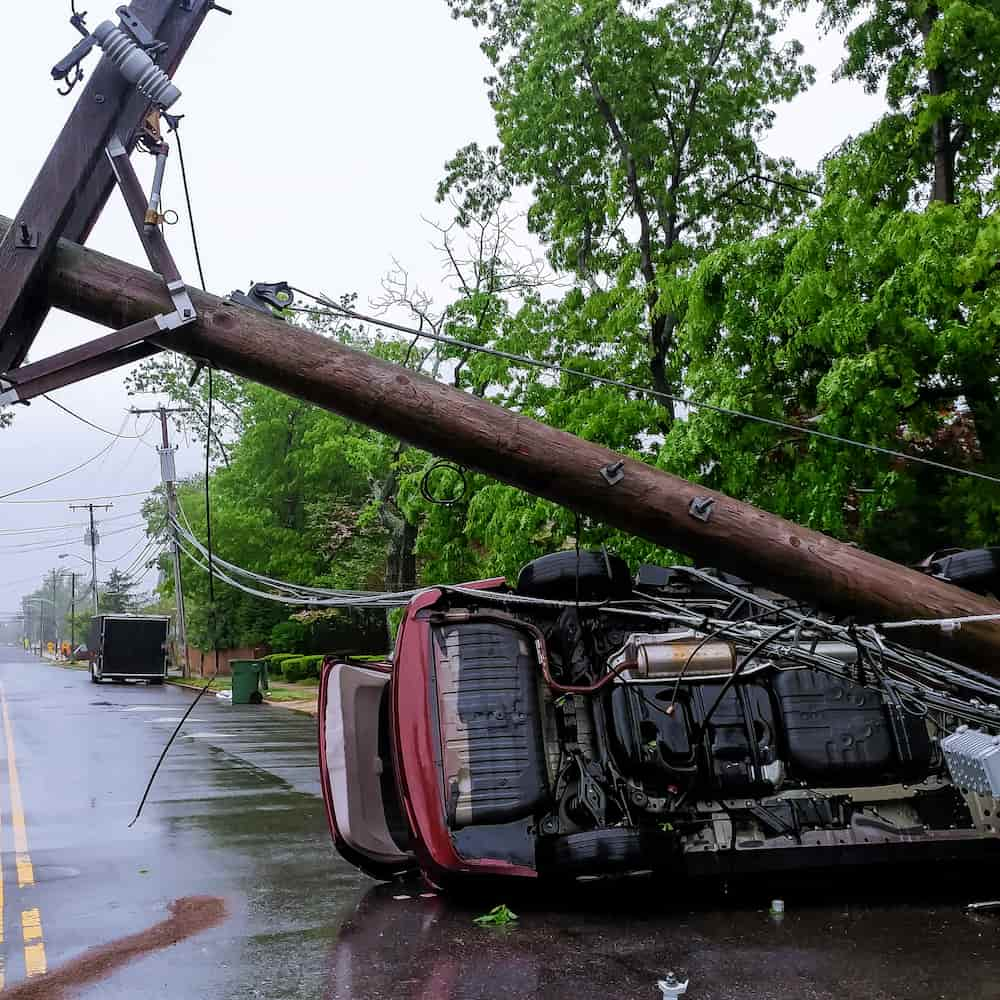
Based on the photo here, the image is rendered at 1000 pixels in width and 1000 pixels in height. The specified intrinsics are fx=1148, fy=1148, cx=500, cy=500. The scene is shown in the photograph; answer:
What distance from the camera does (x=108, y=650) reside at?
139 feet

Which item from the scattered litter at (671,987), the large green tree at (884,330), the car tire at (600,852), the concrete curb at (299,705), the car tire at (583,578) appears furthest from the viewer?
the concrete curb at (299,705)

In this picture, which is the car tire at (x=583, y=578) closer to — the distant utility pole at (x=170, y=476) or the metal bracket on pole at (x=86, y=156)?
the metal bracket on pole at (x=86, y=156)

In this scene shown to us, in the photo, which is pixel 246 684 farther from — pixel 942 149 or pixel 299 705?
pixel 942 149

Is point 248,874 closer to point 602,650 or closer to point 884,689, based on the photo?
point 602,650

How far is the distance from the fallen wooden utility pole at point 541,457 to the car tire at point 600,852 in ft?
5.85

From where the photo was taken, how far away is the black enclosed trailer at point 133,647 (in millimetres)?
42062

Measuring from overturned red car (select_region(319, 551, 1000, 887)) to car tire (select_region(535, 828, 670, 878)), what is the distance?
0.04 feet

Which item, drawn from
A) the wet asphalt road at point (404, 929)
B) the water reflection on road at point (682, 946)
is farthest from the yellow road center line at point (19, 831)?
the water reflection on road at point (682, 946)

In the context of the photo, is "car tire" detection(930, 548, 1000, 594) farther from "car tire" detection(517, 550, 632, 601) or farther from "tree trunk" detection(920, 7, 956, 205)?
"tree trunk" detection(920, 7, 956, 205)

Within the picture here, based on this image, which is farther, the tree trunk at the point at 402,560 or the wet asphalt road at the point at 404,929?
the tree trunk at the point at 402,560

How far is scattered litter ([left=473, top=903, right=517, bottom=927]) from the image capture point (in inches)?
272

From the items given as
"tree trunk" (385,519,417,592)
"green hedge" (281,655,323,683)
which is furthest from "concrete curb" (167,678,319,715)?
"green hedge" (281,655,323,683)

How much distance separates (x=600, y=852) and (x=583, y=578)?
1788mm

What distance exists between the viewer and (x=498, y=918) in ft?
22.8
